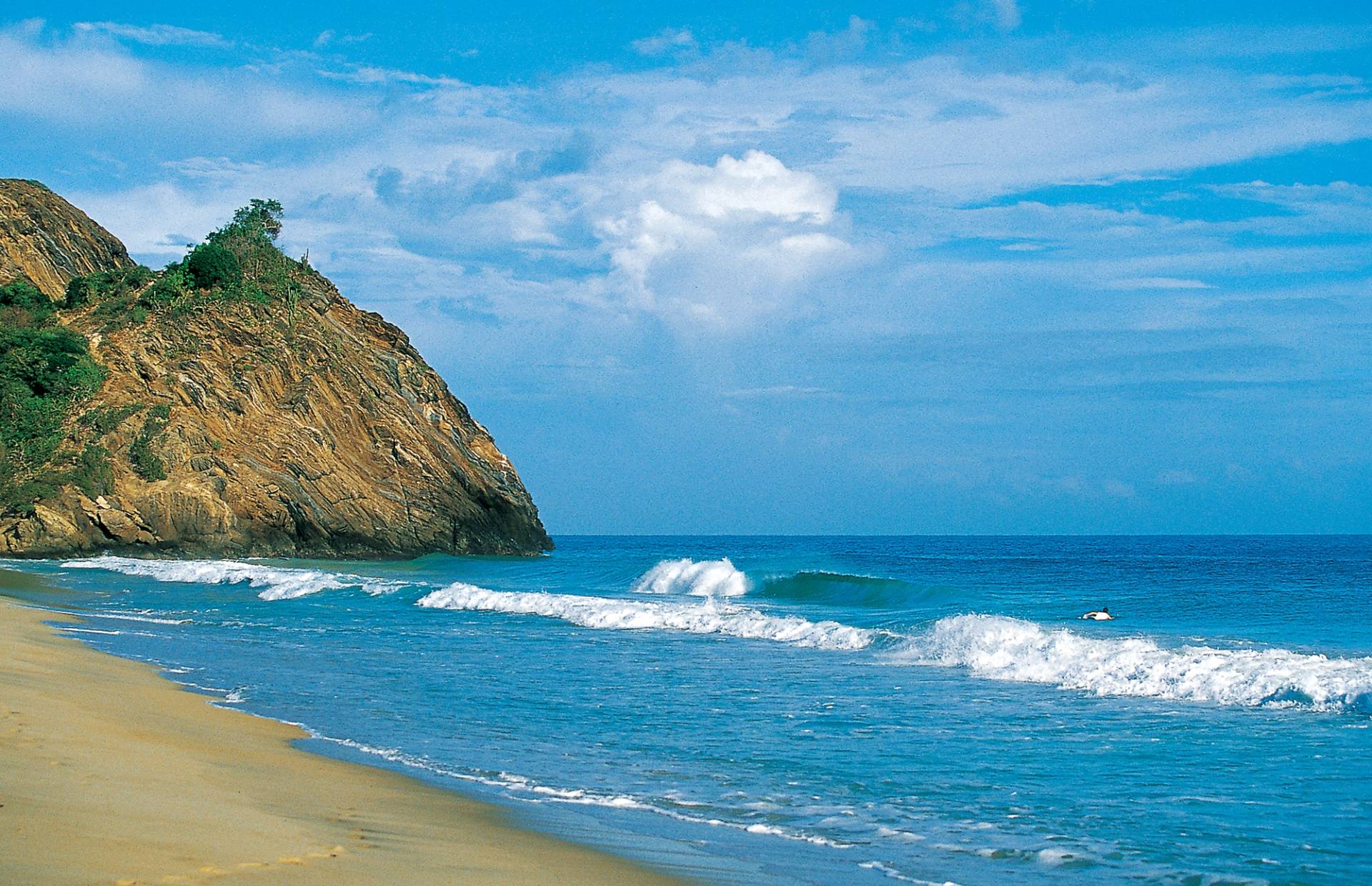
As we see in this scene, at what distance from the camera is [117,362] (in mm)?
51594

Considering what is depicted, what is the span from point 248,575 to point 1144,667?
29.7 metres

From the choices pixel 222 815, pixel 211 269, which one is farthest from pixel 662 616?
pixel 211 269

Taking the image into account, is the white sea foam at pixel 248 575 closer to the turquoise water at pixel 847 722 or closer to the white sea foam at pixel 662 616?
the turquoise water at pixel 847 722

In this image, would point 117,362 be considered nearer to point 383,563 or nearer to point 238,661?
point 383,563

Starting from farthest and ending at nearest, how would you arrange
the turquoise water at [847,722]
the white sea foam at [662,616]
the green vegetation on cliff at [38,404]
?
the green vegetation on cliff at [38,404], the white sea foam at [662,616], the turquoise water at [847,722]

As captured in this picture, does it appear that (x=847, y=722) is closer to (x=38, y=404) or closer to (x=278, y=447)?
(x=278, y=447)

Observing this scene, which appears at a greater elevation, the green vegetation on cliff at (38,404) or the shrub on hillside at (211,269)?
the shrub on hillside at (211,269)

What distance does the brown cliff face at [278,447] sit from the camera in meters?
47.4

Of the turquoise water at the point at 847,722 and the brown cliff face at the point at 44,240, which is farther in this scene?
the brown cliff face at the point at 44,240

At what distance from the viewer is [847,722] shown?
38.3ft

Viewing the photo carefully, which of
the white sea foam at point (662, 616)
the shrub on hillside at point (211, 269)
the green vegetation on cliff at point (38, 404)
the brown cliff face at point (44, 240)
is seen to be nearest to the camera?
the white sea foam at point (662, 616)

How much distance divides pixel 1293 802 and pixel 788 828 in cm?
411

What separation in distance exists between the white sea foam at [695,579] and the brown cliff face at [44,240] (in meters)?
47.1

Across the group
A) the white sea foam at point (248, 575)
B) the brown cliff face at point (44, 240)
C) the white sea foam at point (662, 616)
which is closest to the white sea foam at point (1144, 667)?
the white sea foam at point (662, 616)
